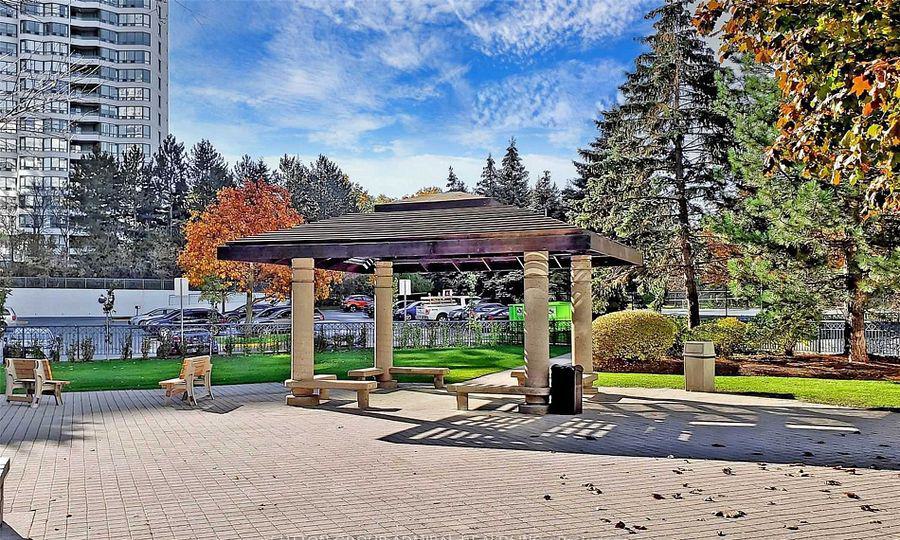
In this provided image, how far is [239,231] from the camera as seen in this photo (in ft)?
119

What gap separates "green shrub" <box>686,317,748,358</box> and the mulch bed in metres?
0.47

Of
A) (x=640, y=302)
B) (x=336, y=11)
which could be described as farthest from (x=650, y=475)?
(x=640, y=302)

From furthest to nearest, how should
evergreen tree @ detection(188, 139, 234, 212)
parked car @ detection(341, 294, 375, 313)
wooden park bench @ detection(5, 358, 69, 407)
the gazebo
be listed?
evergreen tree @ detection(188, 139, 234, 212)
parked car @ detection(341, 294, 375, 313)
wooden park bench @ detection(5, 358, 69, 407)
the gazebo

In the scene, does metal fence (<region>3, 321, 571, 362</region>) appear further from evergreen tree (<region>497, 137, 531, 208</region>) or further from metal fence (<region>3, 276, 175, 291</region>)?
metal fence (<region>3, 276, 175, 291</region>)

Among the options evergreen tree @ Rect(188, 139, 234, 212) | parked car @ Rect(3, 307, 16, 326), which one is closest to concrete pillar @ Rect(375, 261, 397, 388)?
parked car @ Rect(3, 307, 16, 326)

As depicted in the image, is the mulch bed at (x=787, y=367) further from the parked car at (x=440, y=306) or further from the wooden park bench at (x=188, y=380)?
the parked car at (x=440, y=306)

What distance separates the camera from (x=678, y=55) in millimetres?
26453

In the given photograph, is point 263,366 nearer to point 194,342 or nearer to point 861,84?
point 194,342

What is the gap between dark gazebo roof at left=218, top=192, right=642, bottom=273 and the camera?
11.7 metres

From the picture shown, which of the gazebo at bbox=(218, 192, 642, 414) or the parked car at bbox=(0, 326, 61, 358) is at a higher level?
the gazebo at bbox=(218, 192, 642, 414)

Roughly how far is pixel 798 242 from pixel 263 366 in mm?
15183

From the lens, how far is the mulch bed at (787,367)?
19828mm

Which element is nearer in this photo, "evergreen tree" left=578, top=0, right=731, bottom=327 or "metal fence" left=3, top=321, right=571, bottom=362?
"metal fence" left=3, top=321, right=571, bottom=362

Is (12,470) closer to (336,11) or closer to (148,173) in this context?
(336,11)
